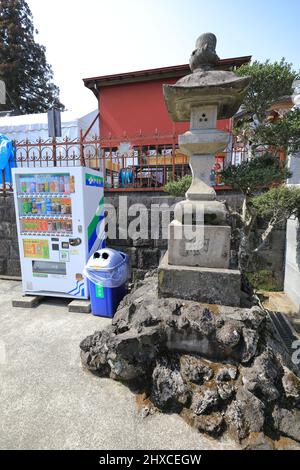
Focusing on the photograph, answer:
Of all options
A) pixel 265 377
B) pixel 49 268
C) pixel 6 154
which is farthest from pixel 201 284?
pixel 6 154

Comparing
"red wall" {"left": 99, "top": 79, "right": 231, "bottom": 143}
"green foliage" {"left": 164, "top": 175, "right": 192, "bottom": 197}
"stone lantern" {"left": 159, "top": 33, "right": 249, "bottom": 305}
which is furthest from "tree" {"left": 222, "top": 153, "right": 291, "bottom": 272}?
"red wall" {"left": 99, "top": 79, "right": 231, "bottom": 143}

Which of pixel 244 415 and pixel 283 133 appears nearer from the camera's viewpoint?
pixel 244 415

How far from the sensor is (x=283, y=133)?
127 inches

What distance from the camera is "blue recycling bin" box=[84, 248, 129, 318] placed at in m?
3.76

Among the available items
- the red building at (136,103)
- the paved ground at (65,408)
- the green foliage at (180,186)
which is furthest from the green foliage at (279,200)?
the red building at (136,103)

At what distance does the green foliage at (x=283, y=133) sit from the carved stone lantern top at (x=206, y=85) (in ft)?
2.52

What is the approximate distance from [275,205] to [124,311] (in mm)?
2463

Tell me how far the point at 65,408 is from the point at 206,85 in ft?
11.0

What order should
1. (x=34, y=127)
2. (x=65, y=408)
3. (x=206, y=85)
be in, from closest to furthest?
(x=65, y=408) < (x=206, y=85) < (x=34, y=127)

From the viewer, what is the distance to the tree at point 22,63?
54.5ft

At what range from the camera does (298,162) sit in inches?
175

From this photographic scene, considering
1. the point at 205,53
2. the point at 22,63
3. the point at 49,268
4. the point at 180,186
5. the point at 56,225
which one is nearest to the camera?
the point at 205,53

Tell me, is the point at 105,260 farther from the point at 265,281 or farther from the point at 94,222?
the point at 265,281
